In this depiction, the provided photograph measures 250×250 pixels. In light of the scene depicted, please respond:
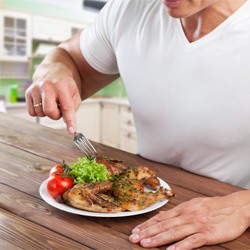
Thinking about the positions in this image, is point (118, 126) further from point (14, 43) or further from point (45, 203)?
point (45, 203)

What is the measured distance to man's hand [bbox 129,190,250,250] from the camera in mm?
807

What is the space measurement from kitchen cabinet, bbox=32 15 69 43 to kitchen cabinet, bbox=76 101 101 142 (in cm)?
93

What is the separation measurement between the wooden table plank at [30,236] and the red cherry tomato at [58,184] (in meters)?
0.11

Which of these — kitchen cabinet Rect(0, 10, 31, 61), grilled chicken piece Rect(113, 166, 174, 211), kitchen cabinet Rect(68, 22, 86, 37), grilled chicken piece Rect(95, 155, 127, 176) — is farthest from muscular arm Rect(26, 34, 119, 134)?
kitchen cabinet Rect(68, 22, 86, 37)

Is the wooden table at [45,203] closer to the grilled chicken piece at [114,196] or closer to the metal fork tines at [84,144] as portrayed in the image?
the grilled chicken piece at [114,196]

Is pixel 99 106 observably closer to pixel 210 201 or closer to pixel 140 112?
pixel 140 112

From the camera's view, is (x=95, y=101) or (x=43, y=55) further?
(x=95, y=101)

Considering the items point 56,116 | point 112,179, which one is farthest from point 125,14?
point 112,179

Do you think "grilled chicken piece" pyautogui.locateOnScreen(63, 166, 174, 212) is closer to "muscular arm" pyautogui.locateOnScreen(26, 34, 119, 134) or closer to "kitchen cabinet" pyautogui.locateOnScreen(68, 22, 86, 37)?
"muscular arm" pyautogui.locateOnScreen(26, 34, 119, 134)

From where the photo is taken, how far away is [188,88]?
134 cm

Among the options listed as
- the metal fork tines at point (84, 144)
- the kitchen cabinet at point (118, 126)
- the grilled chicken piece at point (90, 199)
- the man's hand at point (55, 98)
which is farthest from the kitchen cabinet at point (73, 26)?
the grilled chicken piece at point (90, 199)

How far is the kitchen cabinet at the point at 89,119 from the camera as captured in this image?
17.8 ft

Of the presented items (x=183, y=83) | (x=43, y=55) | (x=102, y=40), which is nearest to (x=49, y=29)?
(x=43, y=55)

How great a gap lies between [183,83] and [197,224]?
61cm
